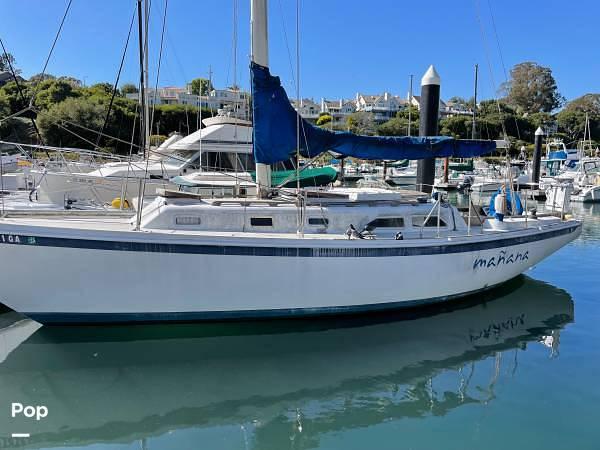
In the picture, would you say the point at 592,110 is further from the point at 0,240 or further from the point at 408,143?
the point at 0,240

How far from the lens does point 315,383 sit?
6176 mm

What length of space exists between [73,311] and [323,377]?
3.83 metres

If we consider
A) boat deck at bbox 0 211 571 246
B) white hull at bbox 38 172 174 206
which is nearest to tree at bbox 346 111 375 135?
white hull at bbox 38 172 174 206

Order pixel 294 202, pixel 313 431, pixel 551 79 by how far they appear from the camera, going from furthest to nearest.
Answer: pixel 551 79 < pixel 294 202 < pixel 313 431

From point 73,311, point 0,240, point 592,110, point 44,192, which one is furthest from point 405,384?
point 592,110

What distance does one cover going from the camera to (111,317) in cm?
710

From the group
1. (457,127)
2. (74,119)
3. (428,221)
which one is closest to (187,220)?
(428,221)

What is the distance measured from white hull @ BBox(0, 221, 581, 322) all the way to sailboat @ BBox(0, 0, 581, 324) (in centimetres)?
2

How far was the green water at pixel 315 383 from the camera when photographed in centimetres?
512

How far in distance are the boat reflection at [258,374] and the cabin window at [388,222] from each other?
5.29 feet

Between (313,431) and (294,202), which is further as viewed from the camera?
(294,202)

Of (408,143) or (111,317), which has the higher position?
(408,143)

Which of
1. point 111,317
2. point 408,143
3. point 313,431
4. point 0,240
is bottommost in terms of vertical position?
point 313,431

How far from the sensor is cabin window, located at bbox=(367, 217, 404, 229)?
8.18 metres
